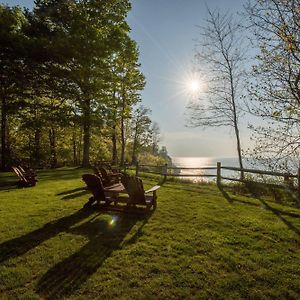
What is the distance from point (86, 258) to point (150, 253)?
4.00 ft

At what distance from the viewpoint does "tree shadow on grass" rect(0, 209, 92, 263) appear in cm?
450

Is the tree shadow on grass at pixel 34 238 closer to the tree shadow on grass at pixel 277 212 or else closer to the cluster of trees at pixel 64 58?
the tree shadow on grass at pixel 277 212

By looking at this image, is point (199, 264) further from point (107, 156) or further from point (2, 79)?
point (107, 156)

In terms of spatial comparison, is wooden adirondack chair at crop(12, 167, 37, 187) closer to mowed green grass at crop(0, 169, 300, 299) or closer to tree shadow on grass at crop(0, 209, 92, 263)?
mowed green grass at crop(0, 169, 300, 299)

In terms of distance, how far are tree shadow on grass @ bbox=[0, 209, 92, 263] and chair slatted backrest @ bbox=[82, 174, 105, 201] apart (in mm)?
809

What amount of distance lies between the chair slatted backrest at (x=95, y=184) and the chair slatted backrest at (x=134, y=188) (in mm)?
855

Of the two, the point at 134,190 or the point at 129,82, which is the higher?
the point at 129,82

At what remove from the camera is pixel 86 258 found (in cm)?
429

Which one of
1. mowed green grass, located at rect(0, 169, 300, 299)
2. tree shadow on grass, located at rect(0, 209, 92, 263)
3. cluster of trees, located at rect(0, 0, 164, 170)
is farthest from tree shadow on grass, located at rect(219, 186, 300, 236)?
cluster of trees, located at rect(0, 0, 164, 170)

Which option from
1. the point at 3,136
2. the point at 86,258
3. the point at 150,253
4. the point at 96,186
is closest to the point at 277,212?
the point at 150,253

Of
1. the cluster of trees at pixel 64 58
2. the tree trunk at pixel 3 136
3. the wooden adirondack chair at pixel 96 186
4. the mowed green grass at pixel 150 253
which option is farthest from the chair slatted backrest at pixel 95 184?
the tree trunk at pixel 3 136

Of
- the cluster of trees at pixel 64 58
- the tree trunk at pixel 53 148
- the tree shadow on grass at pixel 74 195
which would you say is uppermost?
the cluster of trees at pixel 64 58

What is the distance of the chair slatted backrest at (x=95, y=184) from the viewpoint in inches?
284

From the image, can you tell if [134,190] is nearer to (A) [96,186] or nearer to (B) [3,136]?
(A) [96,186]
